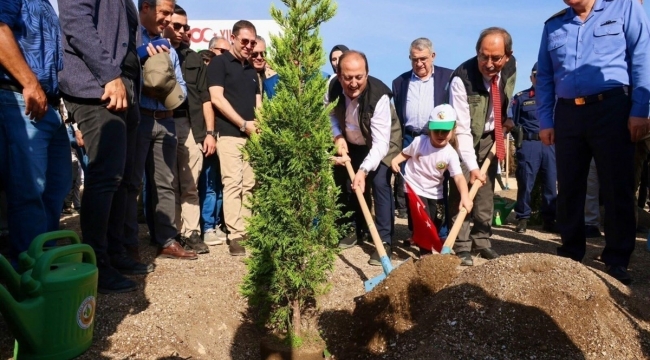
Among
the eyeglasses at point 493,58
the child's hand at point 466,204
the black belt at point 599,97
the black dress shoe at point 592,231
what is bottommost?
the black dress shoe at point 592,231

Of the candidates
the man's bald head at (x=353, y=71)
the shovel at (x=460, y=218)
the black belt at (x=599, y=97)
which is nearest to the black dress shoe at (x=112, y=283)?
the shovel at (x=460, y=218)

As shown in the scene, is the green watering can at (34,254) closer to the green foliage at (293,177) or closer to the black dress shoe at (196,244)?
the green foliage at (293,177)

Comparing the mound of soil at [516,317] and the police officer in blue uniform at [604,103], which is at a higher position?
the police officer in blue uniform at [604,103]

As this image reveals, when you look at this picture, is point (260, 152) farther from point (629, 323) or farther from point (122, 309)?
point (629, 323)

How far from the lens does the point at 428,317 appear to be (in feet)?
12.1

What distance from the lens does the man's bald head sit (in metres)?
5.38

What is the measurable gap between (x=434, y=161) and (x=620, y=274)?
1.88 meters

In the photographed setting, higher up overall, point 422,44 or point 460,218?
point 422,44

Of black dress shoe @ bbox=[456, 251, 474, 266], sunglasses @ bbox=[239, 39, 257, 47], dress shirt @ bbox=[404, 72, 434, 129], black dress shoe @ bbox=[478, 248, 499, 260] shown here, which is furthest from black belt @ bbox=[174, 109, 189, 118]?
black dress shoe @ bbox=[478, 248, 499, 260]

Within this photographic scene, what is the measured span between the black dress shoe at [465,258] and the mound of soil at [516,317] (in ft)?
4.92

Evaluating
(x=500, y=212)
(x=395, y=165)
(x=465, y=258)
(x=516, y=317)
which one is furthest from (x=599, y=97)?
(x=500, y=212)

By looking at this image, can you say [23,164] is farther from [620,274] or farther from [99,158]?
[620,274]

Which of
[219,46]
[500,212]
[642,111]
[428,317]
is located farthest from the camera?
[500,212]

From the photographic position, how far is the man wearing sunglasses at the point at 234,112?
6027mm
